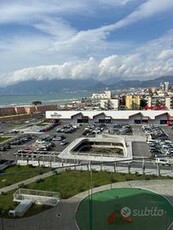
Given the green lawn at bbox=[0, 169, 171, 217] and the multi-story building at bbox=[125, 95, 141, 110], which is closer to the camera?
the green lawn at bbox=[0, 169, 171, 217]

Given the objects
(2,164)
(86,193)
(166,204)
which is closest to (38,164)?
(2,164)

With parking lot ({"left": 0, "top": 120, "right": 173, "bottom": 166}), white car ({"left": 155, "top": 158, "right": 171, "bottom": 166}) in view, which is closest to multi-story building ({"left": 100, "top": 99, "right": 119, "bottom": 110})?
parking lot ({"left": 0, "top": 120, "right": 173, "bottom": 166})

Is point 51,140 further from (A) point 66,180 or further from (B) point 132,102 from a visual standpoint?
(B) point 132,102

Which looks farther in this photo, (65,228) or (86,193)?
(86,193)

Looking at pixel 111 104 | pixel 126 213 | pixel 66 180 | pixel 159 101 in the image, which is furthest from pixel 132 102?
pixel 126 213

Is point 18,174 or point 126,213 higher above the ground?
point 126,213

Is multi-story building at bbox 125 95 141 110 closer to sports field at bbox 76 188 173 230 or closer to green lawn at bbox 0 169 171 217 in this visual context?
green lawn at bbox 0 169 171 217

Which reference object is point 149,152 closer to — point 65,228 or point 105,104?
point 65,228

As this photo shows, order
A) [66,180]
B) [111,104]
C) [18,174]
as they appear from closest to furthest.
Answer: [66,180] < [18,174] < [111,104]
